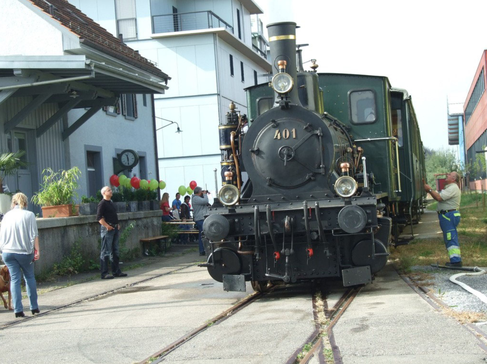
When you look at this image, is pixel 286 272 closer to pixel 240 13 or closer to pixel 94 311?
pixel 94 311

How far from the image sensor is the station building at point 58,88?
14.3 m

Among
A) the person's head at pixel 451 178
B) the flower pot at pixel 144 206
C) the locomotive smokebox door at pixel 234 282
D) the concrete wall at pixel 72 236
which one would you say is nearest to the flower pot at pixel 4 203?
the concrete wall at pixel 72 236

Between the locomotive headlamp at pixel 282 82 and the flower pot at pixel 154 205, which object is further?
the flower pot at pixel 154 205

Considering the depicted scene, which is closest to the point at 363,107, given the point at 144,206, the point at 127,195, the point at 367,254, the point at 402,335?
the point at 367,254

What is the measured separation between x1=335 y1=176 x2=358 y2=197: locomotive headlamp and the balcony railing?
90.6 feet

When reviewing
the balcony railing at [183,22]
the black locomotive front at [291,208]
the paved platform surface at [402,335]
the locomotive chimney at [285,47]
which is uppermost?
the balcony railing at [183,22]

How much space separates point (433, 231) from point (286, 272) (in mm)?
11169

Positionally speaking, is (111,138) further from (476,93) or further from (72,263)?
(476,93)

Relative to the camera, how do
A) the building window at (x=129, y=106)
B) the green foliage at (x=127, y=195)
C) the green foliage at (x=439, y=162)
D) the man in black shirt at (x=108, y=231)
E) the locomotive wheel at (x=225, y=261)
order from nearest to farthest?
the locomotive wheel at (x=225, y=261) → the man in black shirt at (x=108, y=231) → the green foliage at (x=127, y=195) → the building window at (x=129, y=106) → the green foliage at (x=439, y=162)

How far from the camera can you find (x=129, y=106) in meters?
23.0

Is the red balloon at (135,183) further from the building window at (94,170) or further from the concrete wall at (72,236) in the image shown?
the concrete wall at (72,236)

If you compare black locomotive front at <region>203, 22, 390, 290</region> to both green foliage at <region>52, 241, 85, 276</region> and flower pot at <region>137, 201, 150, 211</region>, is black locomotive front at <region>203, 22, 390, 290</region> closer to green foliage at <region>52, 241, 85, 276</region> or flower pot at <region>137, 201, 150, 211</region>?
green foliage at <region>52, 241, 85, 276</region>

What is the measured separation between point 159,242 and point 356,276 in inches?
423

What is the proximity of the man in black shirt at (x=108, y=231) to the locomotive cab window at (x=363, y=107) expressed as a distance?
4.91m
